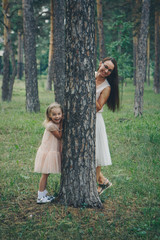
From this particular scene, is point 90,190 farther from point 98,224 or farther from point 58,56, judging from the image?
point 58,56

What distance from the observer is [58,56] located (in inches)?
380

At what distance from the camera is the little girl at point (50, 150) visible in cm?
379

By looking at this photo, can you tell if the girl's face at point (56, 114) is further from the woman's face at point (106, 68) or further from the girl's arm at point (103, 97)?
the woman's face at point (106, 68)

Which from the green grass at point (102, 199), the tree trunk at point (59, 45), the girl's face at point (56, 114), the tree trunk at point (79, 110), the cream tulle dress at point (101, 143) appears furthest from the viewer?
the tree trunk at point (59, 45)

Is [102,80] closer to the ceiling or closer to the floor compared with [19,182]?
closer to the ceiling

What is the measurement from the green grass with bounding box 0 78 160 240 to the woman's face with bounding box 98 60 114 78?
6.76 feet

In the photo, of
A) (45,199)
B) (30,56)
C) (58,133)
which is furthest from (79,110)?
(30,56)

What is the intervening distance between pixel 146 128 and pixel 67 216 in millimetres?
5786

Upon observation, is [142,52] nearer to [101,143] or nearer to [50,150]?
[101,143]

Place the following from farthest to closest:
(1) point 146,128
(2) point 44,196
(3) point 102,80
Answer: (1) point 146,128
(3) point 102,80
(2) point 44,196

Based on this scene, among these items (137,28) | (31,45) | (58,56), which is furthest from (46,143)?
(137,28)

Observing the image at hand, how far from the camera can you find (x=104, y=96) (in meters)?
4.26

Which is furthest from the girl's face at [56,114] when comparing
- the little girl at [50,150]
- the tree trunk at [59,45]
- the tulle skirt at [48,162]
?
the tree trunk at [59,45]

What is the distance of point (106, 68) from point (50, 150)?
1651 millimetres
